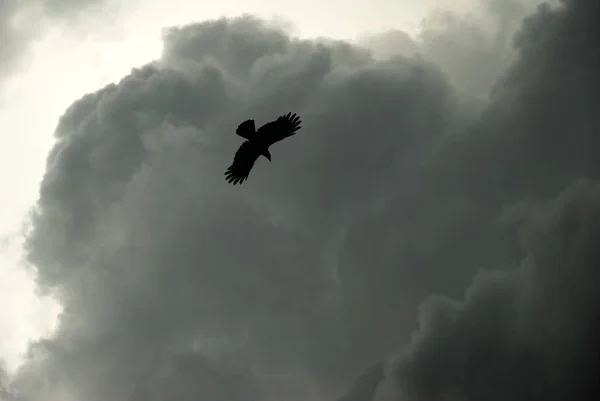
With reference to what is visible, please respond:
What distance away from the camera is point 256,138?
3266cm

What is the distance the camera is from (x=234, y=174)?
111 feet

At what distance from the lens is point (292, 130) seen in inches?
1308

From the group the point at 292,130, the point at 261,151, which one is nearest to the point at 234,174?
the point at 261,151

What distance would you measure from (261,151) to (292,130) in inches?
96.3

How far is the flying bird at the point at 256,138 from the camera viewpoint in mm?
31984

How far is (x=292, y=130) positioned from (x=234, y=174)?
4.71 m

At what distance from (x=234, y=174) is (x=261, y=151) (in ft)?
7.54

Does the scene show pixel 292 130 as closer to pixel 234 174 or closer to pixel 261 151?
pixel 261 151

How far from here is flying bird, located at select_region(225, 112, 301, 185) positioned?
32.0 metres
